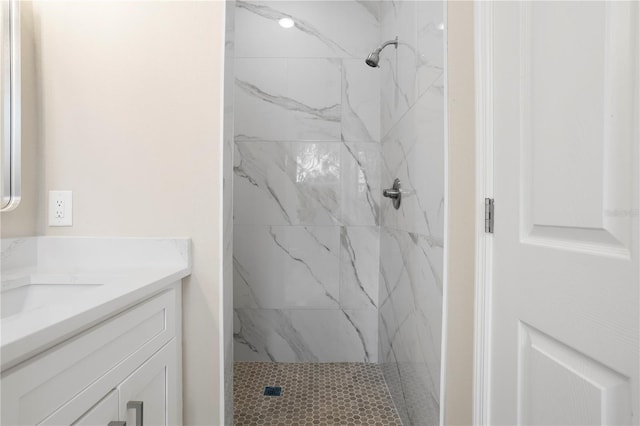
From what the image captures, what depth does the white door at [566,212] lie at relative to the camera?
0.53m

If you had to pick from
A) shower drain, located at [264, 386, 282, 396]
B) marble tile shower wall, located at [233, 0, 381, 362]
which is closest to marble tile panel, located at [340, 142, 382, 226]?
marble tile shower wall, located at [233, 0, 381, 362]

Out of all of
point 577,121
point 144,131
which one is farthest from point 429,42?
point 144,131

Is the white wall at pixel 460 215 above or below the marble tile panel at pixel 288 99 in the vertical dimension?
below

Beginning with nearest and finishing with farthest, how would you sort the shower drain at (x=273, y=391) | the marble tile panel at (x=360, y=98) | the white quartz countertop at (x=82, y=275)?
the white quartz countertop at (x=82, y=275)
the shower drain at (x=273, y=391)
the marble tile panel at (x=360, y=98)

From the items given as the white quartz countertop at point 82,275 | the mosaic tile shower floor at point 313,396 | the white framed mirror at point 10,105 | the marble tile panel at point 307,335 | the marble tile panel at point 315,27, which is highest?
the marble tile panel at point 315,27

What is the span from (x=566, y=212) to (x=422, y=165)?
0.65 meters

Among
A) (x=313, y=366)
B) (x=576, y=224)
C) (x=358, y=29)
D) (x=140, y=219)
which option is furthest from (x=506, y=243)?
(x=358, y=29)

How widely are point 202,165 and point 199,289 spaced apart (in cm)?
40

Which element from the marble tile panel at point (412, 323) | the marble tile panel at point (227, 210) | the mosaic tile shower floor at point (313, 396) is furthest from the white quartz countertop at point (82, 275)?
the mosaic tile shower floor at point (313, 396)

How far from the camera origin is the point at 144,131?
109 centimetres

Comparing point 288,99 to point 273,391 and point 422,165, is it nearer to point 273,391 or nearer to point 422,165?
point 422,165

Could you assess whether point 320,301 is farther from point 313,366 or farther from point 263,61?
point 263,61

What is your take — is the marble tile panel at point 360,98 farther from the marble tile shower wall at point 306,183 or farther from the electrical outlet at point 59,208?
the electrical outlet at point 59,208

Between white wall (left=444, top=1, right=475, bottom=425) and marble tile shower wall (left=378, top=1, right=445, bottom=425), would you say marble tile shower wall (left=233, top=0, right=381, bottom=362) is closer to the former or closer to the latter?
marble tile shower wall (left=378, top=1, right=445, bottom=425)
